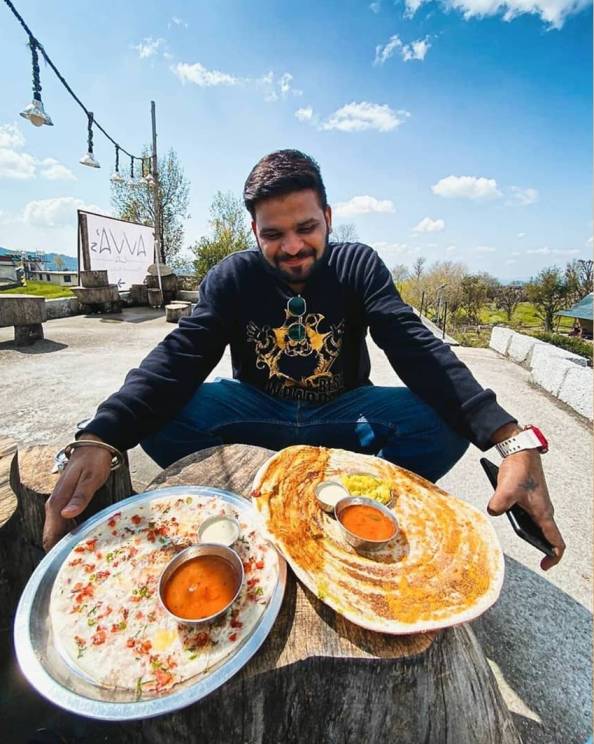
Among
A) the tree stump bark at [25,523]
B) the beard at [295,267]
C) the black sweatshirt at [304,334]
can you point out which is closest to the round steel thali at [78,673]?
the tree stump bark at [25,523]

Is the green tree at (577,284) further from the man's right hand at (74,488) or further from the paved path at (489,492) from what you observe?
the man's right hand at (74,488)

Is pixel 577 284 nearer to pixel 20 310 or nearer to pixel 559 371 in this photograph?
pixel 559 371

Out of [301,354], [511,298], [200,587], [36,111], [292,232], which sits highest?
[36,111]

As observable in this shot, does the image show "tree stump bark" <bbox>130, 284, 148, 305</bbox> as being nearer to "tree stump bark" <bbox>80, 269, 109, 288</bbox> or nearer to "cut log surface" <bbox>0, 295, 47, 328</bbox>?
"tree stump bark" <bbox>80, 269, 109, 288</bbox>

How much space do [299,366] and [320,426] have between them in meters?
0.35

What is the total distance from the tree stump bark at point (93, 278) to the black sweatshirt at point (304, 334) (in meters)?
8.11

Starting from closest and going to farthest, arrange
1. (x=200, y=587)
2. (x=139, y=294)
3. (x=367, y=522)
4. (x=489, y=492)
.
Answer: (x=200, y=587) → (x=367, y=522) → (x=489, y=492) → (x=139, y=294)

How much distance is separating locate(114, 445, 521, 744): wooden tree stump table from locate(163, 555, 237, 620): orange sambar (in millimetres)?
135

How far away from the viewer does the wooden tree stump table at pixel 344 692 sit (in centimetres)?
71

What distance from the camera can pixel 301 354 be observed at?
192 cm

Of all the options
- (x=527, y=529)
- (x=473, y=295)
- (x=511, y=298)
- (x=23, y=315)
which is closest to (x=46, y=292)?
(x=23, y=315)

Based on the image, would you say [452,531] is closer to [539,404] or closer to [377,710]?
[377,710]

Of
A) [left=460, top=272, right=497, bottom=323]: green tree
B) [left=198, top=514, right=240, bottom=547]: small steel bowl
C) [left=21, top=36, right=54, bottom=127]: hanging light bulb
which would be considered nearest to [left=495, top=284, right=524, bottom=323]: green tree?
[left=460, top=272, right=497, bottom=323]: green tree

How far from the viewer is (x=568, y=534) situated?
6.90ft
